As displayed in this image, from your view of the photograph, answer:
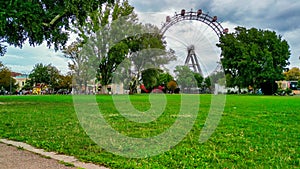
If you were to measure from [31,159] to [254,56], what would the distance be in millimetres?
44142

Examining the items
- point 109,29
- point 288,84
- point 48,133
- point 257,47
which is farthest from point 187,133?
point 288,84

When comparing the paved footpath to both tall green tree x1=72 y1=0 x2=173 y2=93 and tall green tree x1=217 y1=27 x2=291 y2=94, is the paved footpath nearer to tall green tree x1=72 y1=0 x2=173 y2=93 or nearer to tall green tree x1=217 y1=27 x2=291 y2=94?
tall green tree x1=72 y1=0 x2=173 y2=93

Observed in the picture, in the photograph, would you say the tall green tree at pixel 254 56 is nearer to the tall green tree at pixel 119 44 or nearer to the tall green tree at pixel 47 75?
the tall green tree at pixel 119 44

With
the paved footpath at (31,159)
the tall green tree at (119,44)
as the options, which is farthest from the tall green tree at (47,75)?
the paved footpath at (31,159)

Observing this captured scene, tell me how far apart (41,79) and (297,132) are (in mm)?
65088

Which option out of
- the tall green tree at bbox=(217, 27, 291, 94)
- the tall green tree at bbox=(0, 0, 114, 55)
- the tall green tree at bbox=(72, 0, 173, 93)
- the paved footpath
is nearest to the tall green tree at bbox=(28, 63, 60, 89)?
the tall green tree at bbox=(72, 0, 173, 93)

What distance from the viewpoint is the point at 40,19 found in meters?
13.6

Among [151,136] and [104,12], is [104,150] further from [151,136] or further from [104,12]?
[104,12]

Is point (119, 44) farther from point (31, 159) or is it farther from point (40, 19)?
point (31, 159)

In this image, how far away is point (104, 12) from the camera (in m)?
34.4

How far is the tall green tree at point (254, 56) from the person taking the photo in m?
44.1

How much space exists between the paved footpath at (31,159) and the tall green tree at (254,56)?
42992mm

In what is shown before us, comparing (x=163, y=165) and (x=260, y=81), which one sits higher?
(x=260, y=81)

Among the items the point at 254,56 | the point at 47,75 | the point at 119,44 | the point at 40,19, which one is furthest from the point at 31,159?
the point at 47,75
